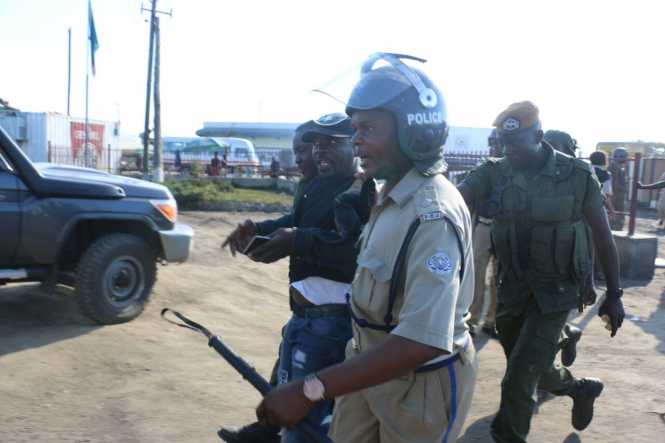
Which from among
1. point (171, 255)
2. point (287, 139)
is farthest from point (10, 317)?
point (287, 139)

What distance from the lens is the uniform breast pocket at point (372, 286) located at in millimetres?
1928

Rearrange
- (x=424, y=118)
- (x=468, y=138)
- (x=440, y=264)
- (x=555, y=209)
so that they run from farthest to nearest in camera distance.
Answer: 1. (x=468, y=138)
2. (x=555, y=209)
3. (x=424, y=118)
4. (x=440, y=264)

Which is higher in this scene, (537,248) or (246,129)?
(246,129)

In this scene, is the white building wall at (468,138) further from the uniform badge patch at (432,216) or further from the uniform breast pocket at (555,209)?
the uniform badge patch at (432,216)

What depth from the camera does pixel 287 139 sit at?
6900 centimetres

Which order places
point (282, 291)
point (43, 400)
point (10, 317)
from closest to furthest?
point (43, 400) < point (10, 317) < point (282, 291)

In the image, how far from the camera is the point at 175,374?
4871 millimetres

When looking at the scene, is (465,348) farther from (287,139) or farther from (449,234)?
(287,139)

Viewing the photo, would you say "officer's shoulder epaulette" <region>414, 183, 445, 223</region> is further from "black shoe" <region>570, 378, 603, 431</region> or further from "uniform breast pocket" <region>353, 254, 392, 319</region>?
"black shoe" <region>570, 378, 603, 431</region>

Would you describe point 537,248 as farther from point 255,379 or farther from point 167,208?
point 167,208

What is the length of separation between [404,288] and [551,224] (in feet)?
6.68

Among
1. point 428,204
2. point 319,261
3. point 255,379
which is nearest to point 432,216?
point 428,204

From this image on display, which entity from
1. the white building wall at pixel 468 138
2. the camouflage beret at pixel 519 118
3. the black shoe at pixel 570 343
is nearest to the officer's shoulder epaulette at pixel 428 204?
the camouflage beret at pixel 519 118

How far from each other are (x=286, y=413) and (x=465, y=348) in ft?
2.09
